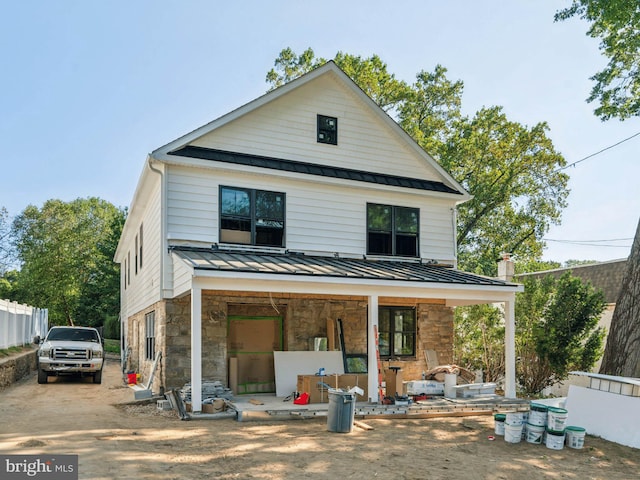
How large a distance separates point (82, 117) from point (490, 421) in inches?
1306

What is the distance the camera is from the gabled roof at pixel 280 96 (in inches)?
503

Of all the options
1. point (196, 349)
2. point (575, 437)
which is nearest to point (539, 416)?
point (575, 437)

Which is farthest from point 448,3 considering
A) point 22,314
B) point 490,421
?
point 22,314

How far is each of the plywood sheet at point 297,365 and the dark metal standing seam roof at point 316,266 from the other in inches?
94.2

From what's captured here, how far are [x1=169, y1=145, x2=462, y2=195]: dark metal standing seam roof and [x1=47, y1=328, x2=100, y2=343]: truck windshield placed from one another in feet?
25.4

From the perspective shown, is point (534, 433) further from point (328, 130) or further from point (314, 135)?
point (328, 130)

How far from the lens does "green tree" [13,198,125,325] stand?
123ft

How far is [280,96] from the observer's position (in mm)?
14336

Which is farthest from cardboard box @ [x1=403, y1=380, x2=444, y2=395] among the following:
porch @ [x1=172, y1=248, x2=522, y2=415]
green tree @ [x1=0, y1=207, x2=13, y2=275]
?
green tree @ [x1=0, y1=207, x2=13, y2=275]

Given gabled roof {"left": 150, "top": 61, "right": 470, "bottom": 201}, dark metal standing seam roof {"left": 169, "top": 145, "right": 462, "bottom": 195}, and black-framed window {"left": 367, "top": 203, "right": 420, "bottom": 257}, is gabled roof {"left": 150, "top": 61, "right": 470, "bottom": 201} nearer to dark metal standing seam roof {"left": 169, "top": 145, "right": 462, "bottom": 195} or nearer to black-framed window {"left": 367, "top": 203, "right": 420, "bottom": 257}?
dark metal standing seam roof {"left": 169, "top": 145, "right": 462, "bottom": 195}

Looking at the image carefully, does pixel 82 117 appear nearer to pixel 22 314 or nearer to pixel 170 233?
pixel 22 314

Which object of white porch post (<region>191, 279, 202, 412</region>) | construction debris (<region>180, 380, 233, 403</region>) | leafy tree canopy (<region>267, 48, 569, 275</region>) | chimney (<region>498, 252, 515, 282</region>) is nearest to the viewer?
white porch post (<region>191, 279, 202, 412</region>)

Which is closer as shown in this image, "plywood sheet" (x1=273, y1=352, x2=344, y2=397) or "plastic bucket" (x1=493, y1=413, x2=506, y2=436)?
"plastic bucket" (x1=493, y1=413, x2=506, y2=436)

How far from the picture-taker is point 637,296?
12.7 meters
